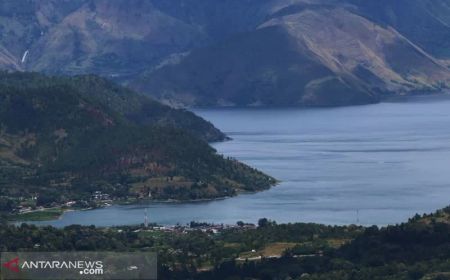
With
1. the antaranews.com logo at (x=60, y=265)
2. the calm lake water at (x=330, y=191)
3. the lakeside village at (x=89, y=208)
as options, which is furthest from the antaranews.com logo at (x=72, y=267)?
the calm lake water at (x=330, y=191)

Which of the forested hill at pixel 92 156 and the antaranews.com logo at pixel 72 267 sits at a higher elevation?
the forested hill at pixel 92 156

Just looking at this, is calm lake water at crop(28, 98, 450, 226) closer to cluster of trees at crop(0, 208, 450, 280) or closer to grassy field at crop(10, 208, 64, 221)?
grassy field at crop(10, 208, 64, 221)

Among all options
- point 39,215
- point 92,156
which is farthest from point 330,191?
point 39,215

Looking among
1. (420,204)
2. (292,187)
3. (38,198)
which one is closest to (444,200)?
(420,204)

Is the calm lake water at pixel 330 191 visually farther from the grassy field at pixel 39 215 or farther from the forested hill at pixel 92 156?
the forested hill at pixel 92 156

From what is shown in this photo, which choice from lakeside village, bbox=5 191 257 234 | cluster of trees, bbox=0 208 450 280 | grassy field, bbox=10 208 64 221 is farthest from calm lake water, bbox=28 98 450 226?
cluster of trees, bbox=0 208 450 280
